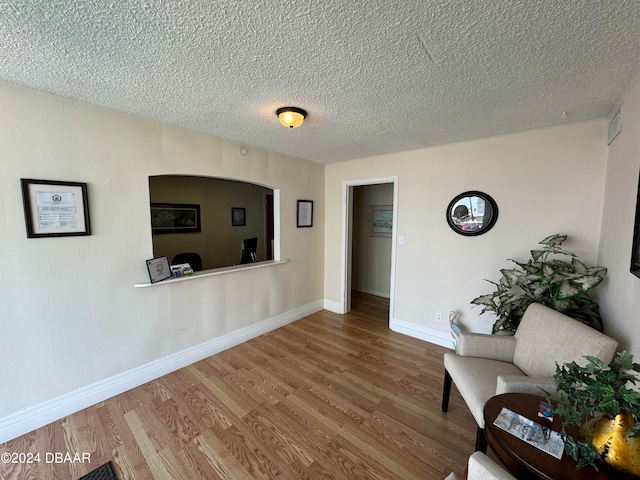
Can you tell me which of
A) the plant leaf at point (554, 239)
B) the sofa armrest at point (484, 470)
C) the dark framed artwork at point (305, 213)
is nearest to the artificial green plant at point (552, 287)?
the plant leaf at point (554, 239)

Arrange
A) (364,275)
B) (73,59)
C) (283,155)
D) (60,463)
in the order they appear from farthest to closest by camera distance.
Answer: (364,275) < (283,155) < (60,463) < (73,59)

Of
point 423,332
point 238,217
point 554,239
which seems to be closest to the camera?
point 554,239

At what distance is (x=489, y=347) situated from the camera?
6.40ft

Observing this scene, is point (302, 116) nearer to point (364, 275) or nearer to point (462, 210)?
point (462, 210)

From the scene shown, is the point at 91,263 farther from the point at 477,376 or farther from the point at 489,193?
the point at 489,193

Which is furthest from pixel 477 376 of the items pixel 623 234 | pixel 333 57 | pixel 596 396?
pixel 333 57

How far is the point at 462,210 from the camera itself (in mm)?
2865

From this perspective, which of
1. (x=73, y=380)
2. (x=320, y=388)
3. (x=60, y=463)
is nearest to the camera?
(x=60, y=463)

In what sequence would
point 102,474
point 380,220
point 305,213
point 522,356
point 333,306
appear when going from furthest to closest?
point 380,220, point 333,306, point 305,213, point 522,356, point 102,474

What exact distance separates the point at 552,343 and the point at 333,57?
217 cm

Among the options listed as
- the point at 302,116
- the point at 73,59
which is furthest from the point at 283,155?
the point at 73,59

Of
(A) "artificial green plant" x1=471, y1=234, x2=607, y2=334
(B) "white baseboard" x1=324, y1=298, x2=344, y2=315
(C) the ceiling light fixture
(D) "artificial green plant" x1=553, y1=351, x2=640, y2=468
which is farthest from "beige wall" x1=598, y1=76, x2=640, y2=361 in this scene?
(B) "white baseboard" x1=324, y1=298, x2=344, y2=315

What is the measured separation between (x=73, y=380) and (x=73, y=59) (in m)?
2.23

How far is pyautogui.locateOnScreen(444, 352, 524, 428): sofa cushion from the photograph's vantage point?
1.51 m
